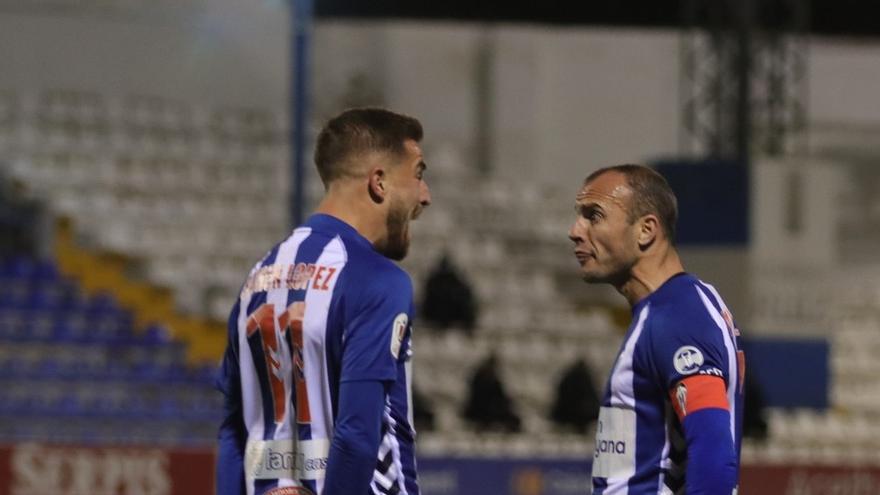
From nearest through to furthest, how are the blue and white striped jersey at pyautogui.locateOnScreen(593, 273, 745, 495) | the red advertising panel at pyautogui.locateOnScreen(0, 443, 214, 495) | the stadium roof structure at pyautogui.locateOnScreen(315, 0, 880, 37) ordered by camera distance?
the blue and white striped jersey at pyautogui.locateOnScreen(593, 273, 745, 495), the red advertising panel at pyautogui.locateOnScreen(0, 443, 214, 495), the stadium roof structure at pyautogui.locateOnScreen(315, 0, 880, 37)

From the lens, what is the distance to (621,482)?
418cm

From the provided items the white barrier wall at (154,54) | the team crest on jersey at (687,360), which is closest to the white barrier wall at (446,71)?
the white barrier wall at (154,54)

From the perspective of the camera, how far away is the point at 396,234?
423 centimetres

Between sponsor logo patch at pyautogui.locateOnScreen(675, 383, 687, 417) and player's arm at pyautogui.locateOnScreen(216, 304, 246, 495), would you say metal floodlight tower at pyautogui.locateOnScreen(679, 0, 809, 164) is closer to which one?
player's arm at pyautogui.locateOnScreen(216, 304, 246, 495)

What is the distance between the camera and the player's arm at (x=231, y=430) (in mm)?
4328

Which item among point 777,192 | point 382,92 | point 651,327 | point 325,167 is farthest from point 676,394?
point 382,92

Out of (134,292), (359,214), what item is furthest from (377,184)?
(134,292)

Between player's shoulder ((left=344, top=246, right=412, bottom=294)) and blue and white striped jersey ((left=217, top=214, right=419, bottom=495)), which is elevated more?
player's shoulder ((left=344, top=246, right=412, bottom=294))

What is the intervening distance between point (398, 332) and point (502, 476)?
945 centimetres

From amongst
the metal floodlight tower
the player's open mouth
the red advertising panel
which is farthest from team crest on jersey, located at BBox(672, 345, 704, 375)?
the metal floodlight tower

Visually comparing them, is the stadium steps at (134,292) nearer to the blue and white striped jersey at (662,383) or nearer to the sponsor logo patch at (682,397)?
the blue and white striped jersey at (662,383)

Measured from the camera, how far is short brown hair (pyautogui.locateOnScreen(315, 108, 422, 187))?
164 inches

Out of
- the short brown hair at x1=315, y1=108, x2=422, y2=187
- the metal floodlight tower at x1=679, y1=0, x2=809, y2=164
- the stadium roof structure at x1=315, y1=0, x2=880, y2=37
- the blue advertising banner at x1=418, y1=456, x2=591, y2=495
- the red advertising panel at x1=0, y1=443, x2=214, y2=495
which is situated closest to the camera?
the short brown hair at x1=315, y1=108, x2=422, y2=187

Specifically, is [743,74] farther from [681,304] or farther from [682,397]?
[682,397]
